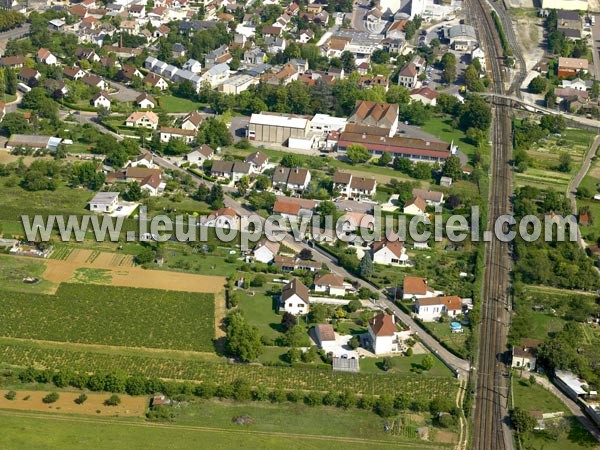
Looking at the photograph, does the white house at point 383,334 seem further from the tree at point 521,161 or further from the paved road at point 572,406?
the tree at point 521,161

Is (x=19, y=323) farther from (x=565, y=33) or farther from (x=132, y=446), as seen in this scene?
(x=565, y=33)

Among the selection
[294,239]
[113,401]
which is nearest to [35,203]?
[294,239]

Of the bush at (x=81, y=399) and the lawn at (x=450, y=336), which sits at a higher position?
the lawn at (x=450, y=336)

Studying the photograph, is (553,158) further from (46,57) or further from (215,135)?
(46,57)

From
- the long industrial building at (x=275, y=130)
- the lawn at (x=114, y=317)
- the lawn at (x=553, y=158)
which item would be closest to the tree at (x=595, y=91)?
the lawn at (x=553, y=158)

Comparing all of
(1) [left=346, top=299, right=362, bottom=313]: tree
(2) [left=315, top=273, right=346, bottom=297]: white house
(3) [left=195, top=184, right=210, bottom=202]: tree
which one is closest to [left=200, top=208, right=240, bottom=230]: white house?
(3) [left=195, top=184, right=210, bottom=202]: tree

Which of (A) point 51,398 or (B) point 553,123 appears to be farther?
(B) point 553,123
